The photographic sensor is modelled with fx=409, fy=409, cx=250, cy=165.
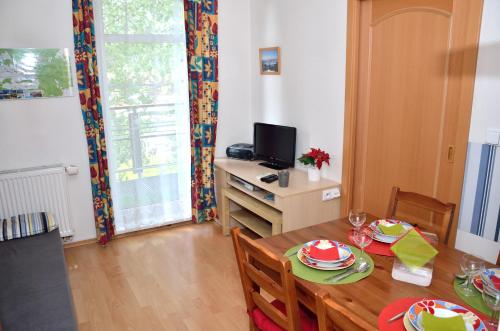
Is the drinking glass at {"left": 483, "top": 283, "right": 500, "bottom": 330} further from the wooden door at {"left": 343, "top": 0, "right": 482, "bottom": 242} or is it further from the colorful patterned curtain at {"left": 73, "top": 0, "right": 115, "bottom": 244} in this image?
the colorful patterned curtain at {"left": 73, "top": 0, "right": 115, "bottom": 244}

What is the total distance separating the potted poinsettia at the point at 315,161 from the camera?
331 cm

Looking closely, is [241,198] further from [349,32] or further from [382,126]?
[349,32]

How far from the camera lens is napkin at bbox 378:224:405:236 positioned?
204 cm

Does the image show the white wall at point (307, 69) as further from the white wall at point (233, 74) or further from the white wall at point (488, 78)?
the white wall at point (488, 78)

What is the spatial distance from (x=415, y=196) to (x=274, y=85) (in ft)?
6.81

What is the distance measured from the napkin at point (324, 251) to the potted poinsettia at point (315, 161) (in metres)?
1.42

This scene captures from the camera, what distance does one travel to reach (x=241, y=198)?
3.73 meters

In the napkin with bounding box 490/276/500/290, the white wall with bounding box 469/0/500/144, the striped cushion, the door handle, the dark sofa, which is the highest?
the white wall with bounding box 469/0/500/144

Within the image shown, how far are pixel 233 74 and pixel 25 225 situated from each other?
7.82 feet

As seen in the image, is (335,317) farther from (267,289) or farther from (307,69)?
(307,69)

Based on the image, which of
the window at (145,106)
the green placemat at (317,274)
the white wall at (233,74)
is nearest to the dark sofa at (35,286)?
the window at (145,106)

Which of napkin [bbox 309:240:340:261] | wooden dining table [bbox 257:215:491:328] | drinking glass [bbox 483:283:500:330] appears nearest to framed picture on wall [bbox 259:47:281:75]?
napkin [bbox 309:240:340:261]

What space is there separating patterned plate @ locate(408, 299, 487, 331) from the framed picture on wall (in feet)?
9.15

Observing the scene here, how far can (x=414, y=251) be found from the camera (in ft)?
5.55
